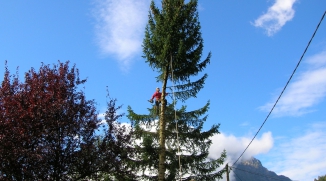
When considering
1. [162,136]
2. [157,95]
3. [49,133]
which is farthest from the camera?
[157,95]

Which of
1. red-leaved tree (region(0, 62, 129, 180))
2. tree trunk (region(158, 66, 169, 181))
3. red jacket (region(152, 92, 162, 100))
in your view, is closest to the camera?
red-leaved tree (region(0, 62, 129, 180))

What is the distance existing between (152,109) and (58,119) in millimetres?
7565

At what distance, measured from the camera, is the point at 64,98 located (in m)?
10.2

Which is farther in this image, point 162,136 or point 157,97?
point 157,97

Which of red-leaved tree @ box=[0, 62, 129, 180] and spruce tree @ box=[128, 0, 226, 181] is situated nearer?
red-leaved tree @ box=[0, 62, 129, 180]

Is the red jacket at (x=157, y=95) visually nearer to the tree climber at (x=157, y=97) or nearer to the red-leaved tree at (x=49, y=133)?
the tree climber at (x=157, y=97)

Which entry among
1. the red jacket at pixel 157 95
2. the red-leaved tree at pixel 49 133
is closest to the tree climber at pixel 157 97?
the red jacket at pixel 157 95

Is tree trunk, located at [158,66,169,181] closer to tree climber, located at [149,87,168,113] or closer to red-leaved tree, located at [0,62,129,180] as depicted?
tree climber, located at [149,87,168,113]

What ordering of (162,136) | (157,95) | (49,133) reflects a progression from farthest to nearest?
(157,95) → (162,136) → (49,133)

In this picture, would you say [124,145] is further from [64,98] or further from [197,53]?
[197,53]

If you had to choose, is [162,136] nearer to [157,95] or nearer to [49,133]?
[157,95]

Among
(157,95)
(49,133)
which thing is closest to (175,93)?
(157,95)

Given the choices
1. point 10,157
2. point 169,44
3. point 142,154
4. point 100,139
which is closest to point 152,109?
point 142,154

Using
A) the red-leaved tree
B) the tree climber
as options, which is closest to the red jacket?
the tree climber
